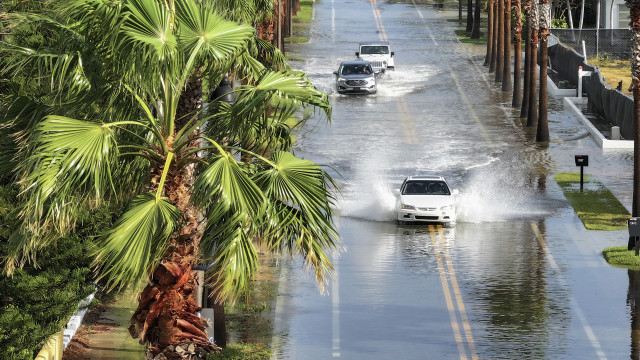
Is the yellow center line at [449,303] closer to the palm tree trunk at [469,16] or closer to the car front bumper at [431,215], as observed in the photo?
the car front bumper at [431,215]

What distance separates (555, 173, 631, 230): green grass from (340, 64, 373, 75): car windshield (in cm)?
1780

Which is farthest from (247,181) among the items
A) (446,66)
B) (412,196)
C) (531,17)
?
(446,66)

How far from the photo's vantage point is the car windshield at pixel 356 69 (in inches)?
2271

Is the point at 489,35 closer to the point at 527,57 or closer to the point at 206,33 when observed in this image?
the point at 527,57

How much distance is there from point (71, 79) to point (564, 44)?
5444 cm

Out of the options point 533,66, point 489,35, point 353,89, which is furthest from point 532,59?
point 489,35

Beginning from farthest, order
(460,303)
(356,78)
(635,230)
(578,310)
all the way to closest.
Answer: (356,78) → (635,230) → (460,303) → (578,310)

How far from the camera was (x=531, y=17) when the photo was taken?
48688 millimetres

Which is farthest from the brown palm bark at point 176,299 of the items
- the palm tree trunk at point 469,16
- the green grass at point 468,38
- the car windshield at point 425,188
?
the palm tree trunk at point 469,16

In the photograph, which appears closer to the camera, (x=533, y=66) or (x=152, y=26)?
(x=152, y=26)

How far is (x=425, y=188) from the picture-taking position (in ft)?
117

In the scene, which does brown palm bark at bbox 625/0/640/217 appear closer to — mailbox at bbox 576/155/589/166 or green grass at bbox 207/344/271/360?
mailbox at bbox 576/155/589/166

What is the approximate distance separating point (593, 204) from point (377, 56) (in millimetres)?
27493

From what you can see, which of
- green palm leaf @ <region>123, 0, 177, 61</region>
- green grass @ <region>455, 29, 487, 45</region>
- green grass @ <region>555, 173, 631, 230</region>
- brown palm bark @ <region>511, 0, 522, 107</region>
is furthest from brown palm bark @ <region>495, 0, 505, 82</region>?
green palm leaf @ <region>123, 0, 177, 61</region>
